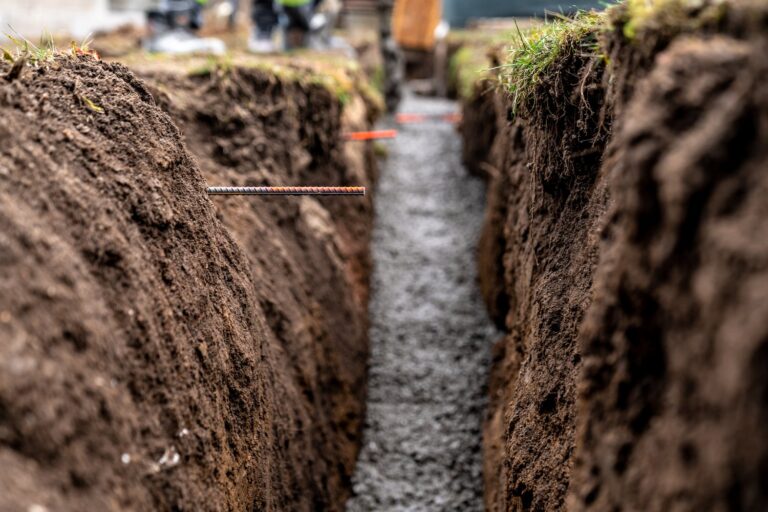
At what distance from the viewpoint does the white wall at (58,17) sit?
27.9ft

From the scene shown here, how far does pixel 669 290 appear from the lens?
1.39 meters

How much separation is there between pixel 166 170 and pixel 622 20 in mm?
1697

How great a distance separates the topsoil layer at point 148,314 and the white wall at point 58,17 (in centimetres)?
606

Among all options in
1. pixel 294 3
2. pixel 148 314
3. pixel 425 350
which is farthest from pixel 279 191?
pixel 294 3

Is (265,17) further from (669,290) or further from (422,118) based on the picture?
(669,290)

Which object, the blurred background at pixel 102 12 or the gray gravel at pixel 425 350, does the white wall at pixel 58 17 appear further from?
the gray gravel at pixel 425 350

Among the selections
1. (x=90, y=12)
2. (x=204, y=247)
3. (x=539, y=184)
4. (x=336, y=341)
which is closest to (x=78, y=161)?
(x=204, y=247)

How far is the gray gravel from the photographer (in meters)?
3.99

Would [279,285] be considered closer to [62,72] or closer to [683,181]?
[62,72]

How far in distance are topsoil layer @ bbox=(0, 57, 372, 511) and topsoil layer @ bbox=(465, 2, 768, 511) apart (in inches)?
48.1

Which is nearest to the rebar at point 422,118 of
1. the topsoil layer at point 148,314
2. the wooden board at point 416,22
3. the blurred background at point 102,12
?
the blurred background at point 102,12

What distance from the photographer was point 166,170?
2416 millimetres

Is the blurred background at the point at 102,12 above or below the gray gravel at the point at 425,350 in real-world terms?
above

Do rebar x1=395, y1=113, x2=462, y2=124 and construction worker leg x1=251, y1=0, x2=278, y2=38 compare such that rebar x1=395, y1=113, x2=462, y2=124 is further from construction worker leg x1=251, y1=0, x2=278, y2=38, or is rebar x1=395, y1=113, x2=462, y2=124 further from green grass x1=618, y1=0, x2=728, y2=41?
green grass x1=618, y1=0, x2=728, y2=41
